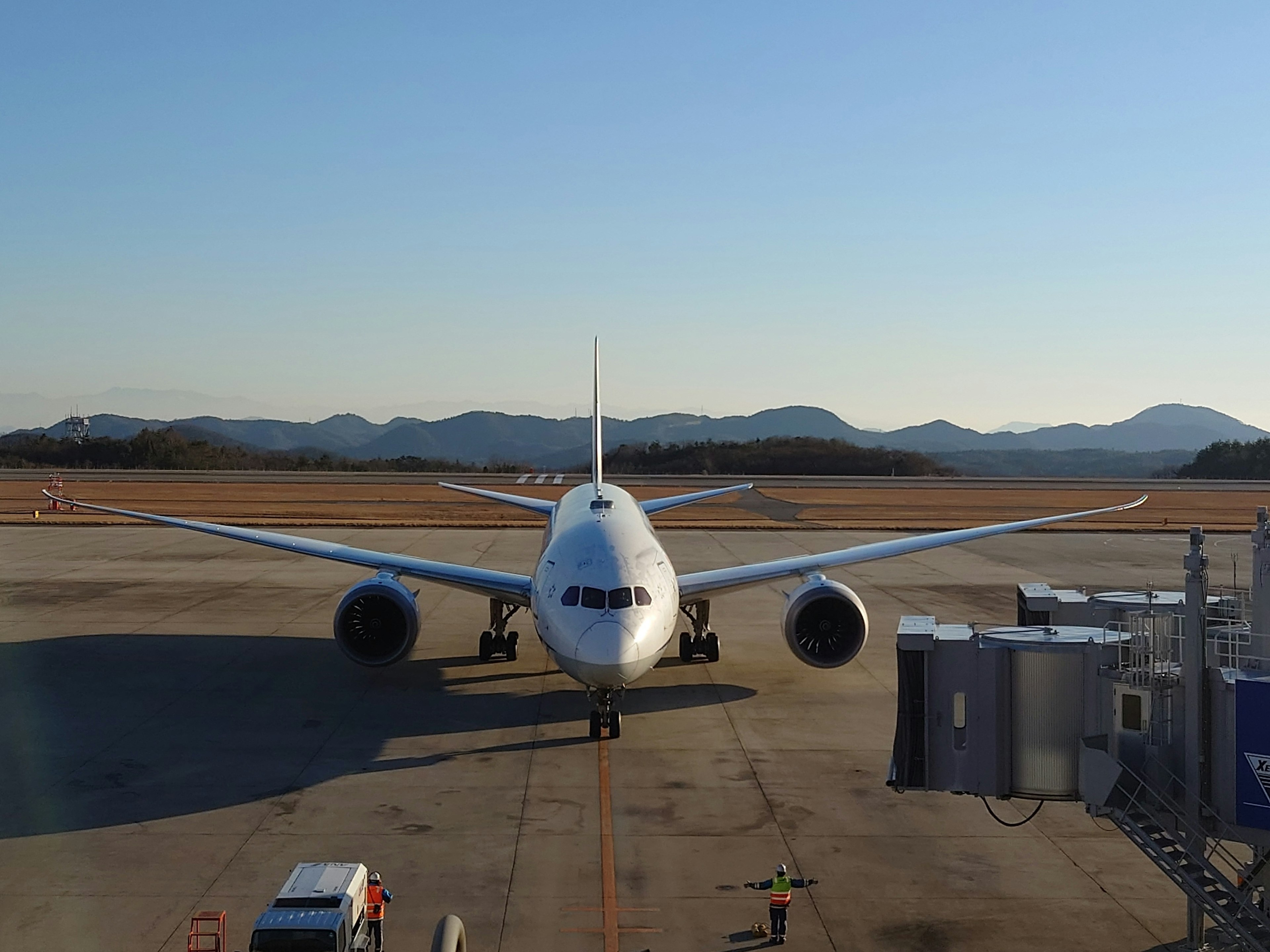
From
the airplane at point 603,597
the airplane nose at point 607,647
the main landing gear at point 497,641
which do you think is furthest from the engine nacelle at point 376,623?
the airplane nose at point 607,647

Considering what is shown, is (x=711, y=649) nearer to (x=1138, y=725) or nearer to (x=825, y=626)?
(x=825, y=626)

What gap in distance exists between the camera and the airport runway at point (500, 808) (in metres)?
11.2

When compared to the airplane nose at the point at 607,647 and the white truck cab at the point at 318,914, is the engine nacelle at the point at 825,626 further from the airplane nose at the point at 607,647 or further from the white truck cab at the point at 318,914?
the white truck cab at the point at 318,914

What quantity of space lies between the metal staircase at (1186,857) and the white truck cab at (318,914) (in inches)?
281

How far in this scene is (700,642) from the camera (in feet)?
79.6

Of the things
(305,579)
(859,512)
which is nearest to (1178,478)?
(859,512)

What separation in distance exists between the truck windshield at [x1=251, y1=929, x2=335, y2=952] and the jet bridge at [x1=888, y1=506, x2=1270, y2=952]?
226 inches

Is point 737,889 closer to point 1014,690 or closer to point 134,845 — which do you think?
point 1014,690

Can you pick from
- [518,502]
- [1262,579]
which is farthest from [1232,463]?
[1262,579]

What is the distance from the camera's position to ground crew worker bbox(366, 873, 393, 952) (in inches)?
408

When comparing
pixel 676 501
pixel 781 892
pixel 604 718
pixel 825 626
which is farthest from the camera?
pixel 676 501

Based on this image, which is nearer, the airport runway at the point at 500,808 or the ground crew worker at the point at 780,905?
the ground crew worker at the point at 780,905

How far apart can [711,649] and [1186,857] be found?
1533 centimetres

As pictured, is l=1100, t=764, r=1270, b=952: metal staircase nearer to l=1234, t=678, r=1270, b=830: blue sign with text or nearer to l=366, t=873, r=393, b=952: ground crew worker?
l=1234, t=678, r=1270, b=830: blue sign with text
